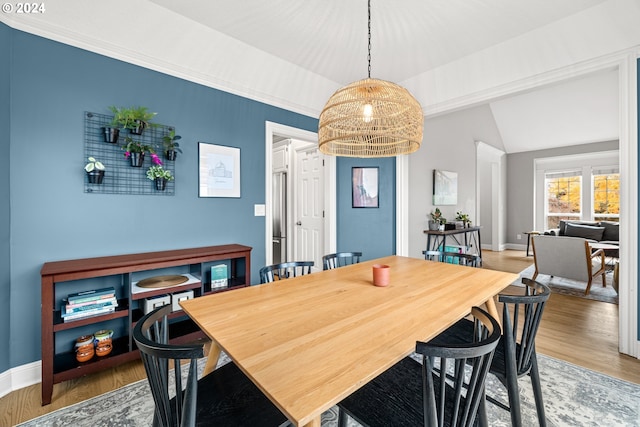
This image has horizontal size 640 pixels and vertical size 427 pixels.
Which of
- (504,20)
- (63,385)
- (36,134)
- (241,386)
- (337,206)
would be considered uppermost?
(504,20)

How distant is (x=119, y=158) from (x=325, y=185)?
229 centimetres

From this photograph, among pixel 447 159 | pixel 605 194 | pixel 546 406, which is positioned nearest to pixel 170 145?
pixel 546 406

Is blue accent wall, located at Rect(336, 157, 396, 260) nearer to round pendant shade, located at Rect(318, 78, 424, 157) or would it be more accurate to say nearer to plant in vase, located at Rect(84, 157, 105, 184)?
round pendant shade, located at Rect(318, 78, 424, 157)

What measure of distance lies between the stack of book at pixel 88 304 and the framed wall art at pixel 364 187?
9.23 feet

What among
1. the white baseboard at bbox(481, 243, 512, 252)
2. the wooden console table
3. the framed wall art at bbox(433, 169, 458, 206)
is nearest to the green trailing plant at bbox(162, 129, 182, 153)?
the wooden console table

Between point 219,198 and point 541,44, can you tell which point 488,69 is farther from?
point 219,198

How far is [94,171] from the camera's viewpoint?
6.55 ft

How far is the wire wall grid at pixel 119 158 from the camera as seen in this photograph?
2.05m

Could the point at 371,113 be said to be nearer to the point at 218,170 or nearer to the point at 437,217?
the point at 218,170

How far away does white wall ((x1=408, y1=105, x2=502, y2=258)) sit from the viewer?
447cm

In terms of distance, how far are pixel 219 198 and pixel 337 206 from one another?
5.46 feet

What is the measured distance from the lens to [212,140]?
2660 millimetres

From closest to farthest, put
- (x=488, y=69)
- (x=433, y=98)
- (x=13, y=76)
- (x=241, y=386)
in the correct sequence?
1. (x=241, y=386)
2. (x=13, y=76)
3. (x=488, y=69)
4. (x=433, y=98)

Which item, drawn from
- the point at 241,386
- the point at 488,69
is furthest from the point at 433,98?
the point at 241,386
